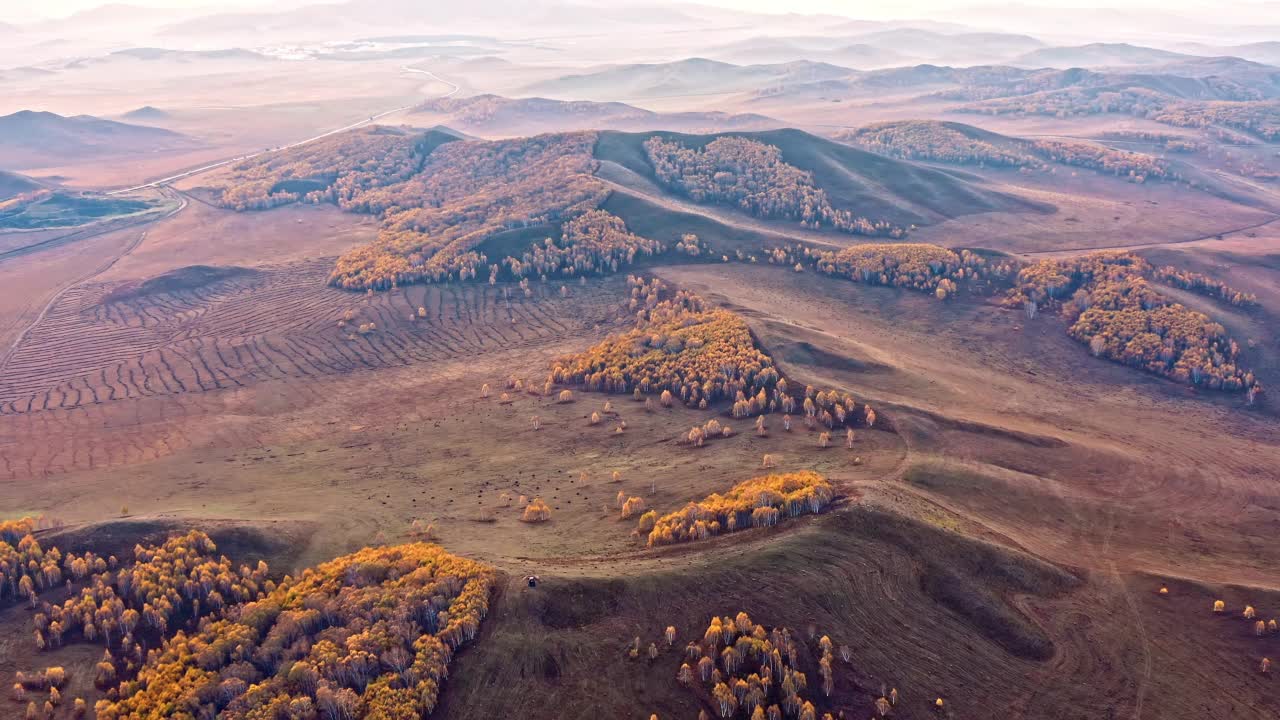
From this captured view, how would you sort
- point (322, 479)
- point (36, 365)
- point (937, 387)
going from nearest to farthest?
point (322, 479)
point (937, 387)
point (36, 365)

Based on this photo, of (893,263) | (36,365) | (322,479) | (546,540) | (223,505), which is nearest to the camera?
(546,540)

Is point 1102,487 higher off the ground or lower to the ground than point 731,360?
lower

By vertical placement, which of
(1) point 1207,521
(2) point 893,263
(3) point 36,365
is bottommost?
(1) point 1207,521

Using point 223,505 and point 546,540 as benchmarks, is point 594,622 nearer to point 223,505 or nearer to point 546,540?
point 546,540

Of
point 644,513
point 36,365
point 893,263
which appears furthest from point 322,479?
point 893,263

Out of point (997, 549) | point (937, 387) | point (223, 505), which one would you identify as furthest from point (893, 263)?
point (223, 505)

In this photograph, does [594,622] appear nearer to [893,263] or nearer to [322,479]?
[322,479]

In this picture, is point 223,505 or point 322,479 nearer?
point 223,505
